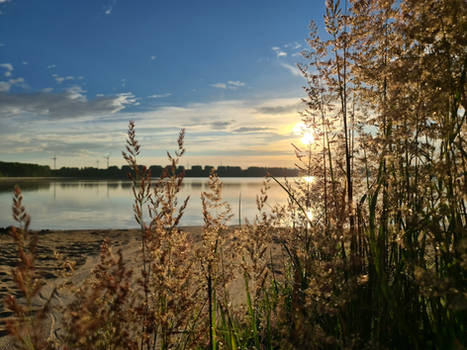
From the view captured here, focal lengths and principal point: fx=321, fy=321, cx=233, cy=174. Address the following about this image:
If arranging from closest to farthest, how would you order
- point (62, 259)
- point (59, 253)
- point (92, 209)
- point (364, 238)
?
point (364, 238)
point (59, 253)
point (62, 259)
point (92, 209)

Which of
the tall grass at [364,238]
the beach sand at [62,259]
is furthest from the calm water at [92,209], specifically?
the beach sand at [62,259]

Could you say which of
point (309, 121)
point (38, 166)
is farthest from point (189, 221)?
point (38, 166)

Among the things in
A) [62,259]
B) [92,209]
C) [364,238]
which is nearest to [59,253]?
[62,259]

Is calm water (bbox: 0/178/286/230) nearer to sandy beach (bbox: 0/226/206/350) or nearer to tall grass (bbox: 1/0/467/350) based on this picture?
tall grass (bbox: 1/0/467/350)

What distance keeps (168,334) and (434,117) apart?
5.86 feet

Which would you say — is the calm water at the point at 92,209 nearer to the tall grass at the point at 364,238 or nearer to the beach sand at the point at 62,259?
the tall grass at the point at 364,238

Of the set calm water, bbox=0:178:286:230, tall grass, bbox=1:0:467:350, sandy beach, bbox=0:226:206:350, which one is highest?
tall grass, bbox=1:0:467:350

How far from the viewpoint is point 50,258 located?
8.63 metres

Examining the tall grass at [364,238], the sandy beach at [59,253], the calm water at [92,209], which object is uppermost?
the tall grass at [364,238]

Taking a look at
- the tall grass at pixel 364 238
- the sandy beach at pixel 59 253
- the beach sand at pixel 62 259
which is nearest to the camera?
the tall grass at pixel 364 238

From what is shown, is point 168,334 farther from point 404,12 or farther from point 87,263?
point 87,263

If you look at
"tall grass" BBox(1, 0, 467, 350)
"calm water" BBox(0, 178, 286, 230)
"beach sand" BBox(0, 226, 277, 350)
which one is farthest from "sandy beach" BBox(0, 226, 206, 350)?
"tall grass" BBox(1, 0, 467, 350)

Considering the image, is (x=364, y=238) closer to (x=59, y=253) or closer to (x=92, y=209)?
(x=59, y=253)

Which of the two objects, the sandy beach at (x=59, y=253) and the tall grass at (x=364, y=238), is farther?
the sandy beach at (x=59, y=253)
